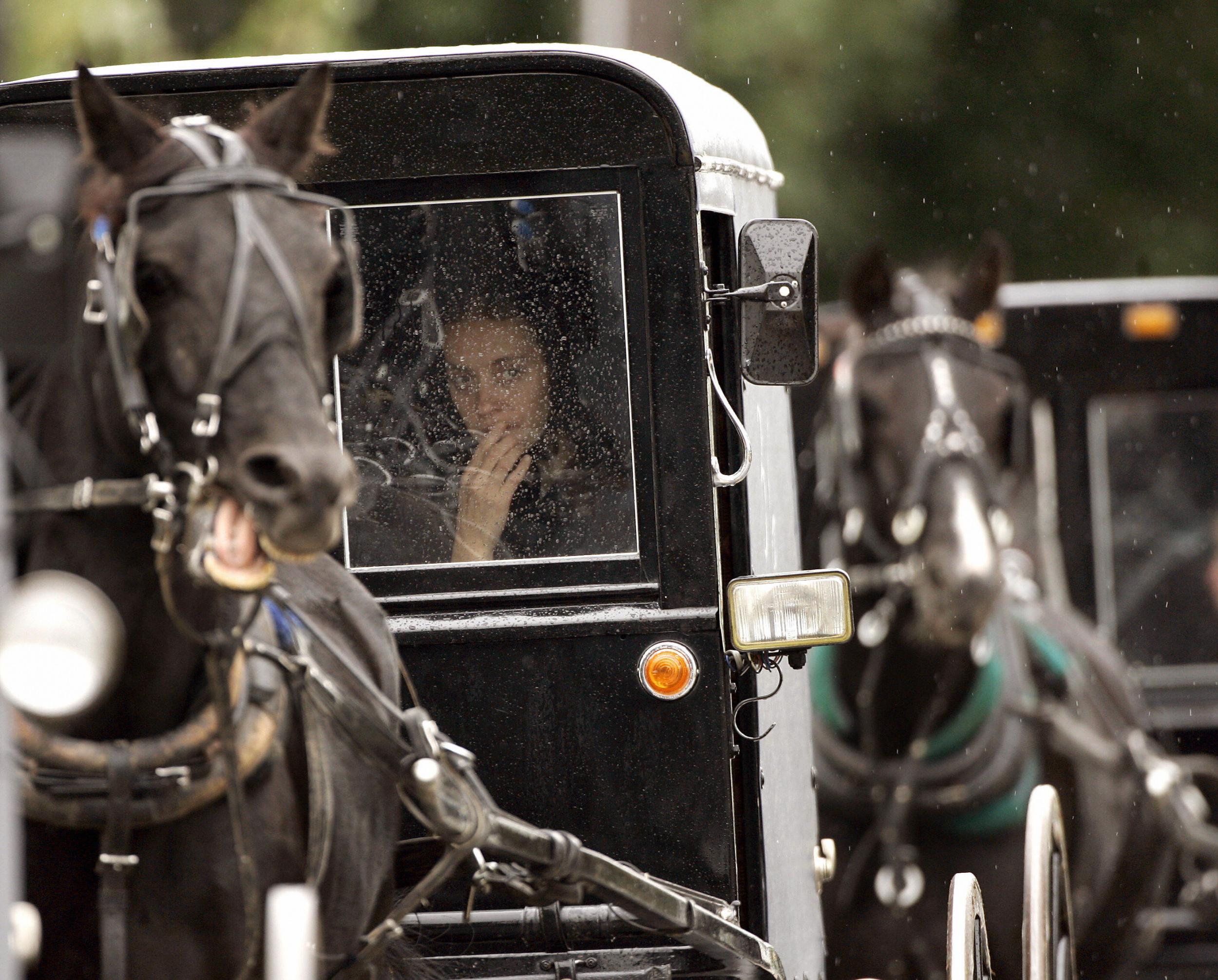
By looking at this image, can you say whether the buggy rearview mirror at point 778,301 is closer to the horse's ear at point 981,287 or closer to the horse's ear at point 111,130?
the horse's ear at point 111,130

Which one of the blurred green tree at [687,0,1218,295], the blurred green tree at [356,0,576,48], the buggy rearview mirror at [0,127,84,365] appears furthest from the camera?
the blurred green tree at [687,0,1218,295]

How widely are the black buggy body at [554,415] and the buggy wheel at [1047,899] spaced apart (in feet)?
2.98

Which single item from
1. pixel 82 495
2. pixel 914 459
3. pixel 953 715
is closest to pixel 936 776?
pixel 953 715

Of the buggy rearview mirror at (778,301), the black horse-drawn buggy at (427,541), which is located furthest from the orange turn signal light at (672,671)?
the buggy rearview mirror at (778,301)

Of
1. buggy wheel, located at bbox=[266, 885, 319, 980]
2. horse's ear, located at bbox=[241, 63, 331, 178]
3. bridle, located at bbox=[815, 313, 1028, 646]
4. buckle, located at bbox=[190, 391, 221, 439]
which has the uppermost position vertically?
bridle, located at bbox=[815, 313, 1028, 646]

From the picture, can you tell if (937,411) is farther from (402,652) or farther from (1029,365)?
(402,652)

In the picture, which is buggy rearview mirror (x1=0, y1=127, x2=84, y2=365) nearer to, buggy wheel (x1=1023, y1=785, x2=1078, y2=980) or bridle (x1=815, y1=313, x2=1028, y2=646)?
buggy wheel (x1=1023, y1=785, x2=1078, y2=980)

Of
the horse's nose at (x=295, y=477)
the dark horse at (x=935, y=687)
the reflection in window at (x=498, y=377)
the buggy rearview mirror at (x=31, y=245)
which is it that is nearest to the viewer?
the buggy rearview mirror at (x=31, y=245)

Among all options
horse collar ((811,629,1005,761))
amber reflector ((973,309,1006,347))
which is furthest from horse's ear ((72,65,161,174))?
amber reflector ((973,309,1006,347))

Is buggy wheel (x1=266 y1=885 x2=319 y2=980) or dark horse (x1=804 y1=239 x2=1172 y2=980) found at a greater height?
dark horse (x1=804 y1=239 x2=1172 y2=980)

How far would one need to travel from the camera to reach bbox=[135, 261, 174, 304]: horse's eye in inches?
110

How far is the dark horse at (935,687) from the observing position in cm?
641

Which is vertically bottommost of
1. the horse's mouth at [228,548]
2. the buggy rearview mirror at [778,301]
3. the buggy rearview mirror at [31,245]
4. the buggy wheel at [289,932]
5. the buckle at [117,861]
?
the buggy wheel at [289,932]

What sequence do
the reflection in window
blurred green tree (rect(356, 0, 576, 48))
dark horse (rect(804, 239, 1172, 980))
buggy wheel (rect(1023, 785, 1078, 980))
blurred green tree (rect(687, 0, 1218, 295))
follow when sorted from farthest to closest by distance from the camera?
blurred green tree (rect(687, 0, 1218, 295)) < blurred green tree (rect(356, 0, 576, 48)) < dark horse (rect(804, 239, 1172, 980)) < buggy wheel (rect(1023, 785, 1078, 980)) < the reflection in window
